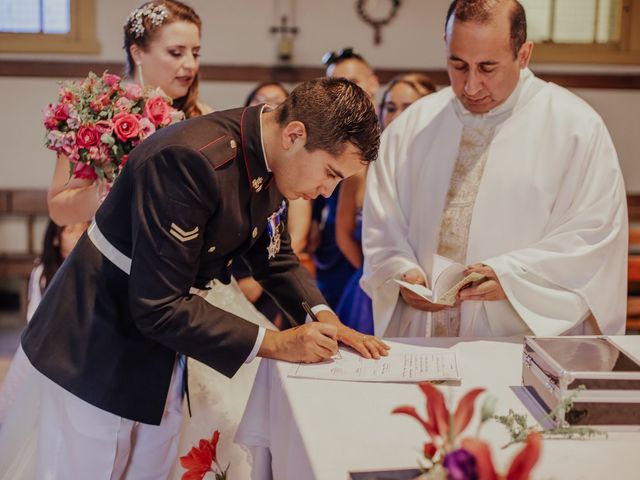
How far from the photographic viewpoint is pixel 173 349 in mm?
2266

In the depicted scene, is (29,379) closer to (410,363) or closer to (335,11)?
(410,363)

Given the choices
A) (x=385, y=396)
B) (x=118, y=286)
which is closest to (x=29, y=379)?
(x=118, y=286)

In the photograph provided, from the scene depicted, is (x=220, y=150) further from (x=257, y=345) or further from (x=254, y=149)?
(x=257, y=345)

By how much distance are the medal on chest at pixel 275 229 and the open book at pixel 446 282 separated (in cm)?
40

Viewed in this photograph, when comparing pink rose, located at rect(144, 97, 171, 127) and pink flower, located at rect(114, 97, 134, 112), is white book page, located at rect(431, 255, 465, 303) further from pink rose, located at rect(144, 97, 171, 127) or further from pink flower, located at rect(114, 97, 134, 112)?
pink flower, located at rect(114, 97, 134, 112)

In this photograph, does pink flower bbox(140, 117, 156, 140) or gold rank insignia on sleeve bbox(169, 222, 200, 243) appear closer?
gold rank insignia on sleeve bbox(169, 222, 200, 243)

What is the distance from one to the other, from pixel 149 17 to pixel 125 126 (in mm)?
641

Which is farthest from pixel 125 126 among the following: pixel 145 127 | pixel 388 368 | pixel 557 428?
pixel 557 428

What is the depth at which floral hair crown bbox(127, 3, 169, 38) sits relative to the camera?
10.9 feet

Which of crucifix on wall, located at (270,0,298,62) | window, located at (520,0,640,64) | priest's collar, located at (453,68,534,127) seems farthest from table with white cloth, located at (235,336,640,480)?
window, located at (520,0,640,64)

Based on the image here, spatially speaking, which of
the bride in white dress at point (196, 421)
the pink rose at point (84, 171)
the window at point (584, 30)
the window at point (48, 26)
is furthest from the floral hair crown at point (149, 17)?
the window at point (584, 30)

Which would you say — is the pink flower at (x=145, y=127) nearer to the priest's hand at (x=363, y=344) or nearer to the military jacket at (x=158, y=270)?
the military jacket at (x=158, y=270)

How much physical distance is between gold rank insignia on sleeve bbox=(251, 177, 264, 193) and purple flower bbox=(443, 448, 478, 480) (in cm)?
123

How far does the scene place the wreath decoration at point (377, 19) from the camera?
24.3 ft
